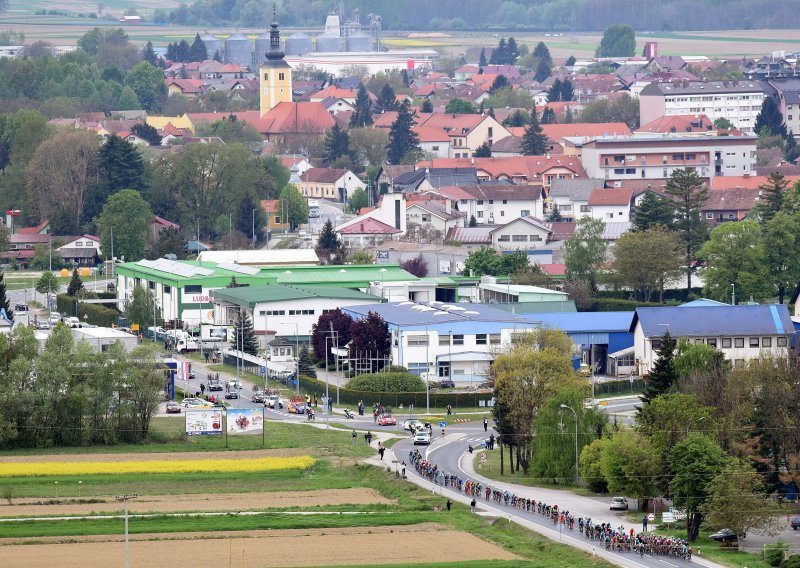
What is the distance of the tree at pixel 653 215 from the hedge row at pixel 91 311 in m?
24.3

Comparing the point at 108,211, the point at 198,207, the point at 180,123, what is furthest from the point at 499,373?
the point at 180,123

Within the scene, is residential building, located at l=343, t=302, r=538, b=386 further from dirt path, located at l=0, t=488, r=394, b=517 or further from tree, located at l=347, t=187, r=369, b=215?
tree, located at l=347, t=187, r=369, b=215

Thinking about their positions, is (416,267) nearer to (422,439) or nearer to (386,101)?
(422,439)

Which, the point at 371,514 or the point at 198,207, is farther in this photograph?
the point at 198,207

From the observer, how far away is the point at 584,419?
55.8 meters

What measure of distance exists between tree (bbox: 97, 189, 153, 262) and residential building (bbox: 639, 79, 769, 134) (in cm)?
6037

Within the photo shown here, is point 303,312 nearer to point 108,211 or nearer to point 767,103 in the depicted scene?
point 108,211

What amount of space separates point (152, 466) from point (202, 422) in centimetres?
550

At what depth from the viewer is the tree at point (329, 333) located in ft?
251

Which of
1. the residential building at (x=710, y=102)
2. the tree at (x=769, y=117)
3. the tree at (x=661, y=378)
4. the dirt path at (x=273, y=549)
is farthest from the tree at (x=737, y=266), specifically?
the residential building at (x=710, y=102)

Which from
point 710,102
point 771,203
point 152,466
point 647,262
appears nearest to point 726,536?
point 152,466

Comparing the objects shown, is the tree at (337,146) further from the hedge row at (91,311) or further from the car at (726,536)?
the car at (726,536)

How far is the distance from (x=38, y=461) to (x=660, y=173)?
7705 cm

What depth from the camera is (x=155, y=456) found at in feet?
194
